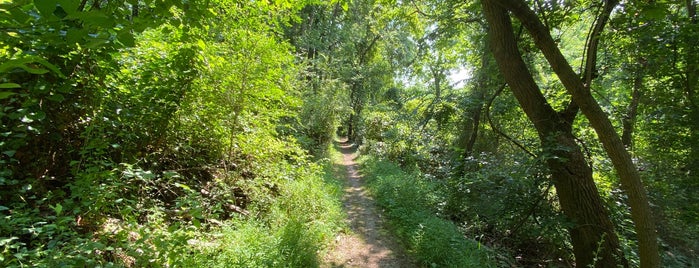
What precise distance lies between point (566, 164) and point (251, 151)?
4.51 metres

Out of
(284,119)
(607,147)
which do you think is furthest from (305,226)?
(284,119)

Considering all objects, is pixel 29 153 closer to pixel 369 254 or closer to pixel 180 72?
pixel 180 72

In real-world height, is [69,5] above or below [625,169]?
above

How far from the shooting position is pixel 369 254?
5043 millimetres

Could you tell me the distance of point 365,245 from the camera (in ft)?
17.6

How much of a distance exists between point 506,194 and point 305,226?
3182mm

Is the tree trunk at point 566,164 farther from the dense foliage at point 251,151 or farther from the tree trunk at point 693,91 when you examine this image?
the tree trunk at point 693,91

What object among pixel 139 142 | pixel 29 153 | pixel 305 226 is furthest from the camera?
pixel 305 226

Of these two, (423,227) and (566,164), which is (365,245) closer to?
(423,227)

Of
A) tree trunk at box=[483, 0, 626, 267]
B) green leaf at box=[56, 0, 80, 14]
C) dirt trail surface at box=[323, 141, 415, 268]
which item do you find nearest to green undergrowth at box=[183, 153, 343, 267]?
dirt trail surface at box=[323, 141, 415, 268]

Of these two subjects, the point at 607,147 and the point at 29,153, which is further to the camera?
the point at 607,147

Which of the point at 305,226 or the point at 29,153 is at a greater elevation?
the point at 29,153

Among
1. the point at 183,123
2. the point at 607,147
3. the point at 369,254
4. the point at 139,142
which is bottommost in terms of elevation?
the point at 369,254

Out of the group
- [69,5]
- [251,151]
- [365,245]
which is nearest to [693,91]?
[365,245]
